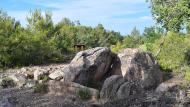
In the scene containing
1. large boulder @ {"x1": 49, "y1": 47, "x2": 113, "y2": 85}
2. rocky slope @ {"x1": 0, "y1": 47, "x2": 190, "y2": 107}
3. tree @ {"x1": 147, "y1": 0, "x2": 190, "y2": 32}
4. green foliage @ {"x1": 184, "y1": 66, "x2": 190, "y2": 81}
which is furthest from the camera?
green foliage @ {"x1": 184, "y1": 66, "x2": 190, "y2": 81}

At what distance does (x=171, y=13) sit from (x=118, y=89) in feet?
10.2

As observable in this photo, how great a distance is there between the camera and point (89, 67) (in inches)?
544

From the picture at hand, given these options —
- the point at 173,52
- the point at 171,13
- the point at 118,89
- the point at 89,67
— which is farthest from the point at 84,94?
the point at 173,52

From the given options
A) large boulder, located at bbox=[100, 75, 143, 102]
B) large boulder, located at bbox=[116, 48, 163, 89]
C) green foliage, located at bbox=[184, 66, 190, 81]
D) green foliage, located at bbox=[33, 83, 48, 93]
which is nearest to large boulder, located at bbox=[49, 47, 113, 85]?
large boulder, located at bbox=[116, 48, 163, 89]

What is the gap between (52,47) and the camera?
24.8 meters

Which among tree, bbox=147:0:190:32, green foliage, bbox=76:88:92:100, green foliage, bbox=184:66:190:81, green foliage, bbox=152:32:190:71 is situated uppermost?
tree, bbox=147:0:190:32

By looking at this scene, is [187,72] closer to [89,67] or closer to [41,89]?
[89,67]

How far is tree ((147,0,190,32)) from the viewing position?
12211 millimetres

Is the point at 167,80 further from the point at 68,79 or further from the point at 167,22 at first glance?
→ the point at 68,79

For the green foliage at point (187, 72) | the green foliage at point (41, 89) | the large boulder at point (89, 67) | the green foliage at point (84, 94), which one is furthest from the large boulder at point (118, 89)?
the green foliage at point (187, 72)

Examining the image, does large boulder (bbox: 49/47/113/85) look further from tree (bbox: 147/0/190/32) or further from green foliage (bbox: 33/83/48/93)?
tree (bbox: 147/0/190/32)

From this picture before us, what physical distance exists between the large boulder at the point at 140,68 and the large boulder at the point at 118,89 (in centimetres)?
140

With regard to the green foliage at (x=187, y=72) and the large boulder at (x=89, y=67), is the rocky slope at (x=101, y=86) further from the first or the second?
the green foliage at (x=187, y=72)

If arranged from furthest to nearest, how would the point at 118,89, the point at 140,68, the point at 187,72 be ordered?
the point at 187,72
the point at 140,68
the point at 118,89
